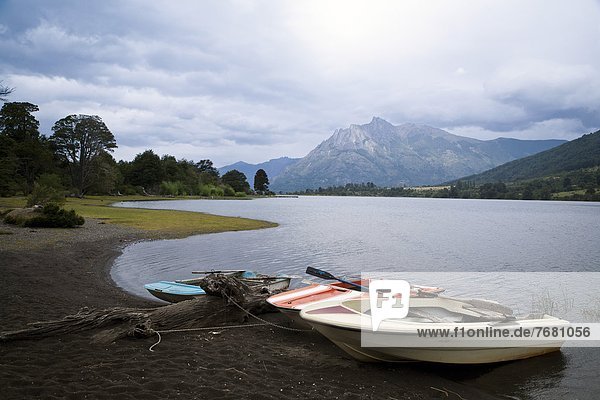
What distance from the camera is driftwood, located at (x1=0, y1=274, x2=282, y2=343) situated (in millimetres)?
9688

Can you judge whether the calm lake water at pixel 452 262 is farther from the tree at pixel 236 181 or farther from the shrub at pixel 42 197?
the tree at pixel 236 181

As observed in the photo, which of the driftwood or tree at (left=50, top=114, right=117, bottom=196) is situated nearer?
the driftwood

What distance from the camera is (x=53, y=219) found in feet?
104

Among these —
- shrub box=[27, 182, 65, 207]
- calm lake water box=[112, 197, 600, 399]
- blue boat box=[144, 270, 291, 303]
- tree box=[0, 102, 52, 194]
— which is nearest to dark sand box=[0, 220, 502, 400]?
blue boat box=[144, 270, 291, 303]

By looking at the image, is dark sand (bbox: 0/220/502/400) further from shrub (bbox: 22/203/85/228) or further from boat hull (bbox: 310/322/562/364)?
shrub (bbox: 22/203/85/228)

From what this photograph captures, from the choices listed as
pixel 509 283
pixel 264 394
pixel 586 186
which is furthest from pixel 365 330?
pixel 586 186

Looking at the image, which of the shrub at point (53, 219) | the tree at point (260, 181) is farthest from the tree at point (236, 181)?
the shrub at point (53, 219)

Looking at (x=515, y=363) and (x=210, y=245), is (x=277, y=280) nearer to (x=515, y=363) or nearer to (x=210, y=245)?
(x=515, y=363)

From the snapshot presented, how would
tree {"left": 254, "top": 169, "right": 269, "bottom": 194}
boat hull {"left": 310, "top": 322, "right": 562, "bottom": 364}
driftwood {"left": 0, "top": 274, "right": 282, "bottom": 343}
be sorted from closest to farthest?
boat hull {"left": 310, "top": 322, "right": 562, "bottom": 364} → driftwood {"left": 0, "top": 274, "right": 282, "bottom": 343} → tree {"left": 254, "top": 169, "right": 269, "bottom": 194}

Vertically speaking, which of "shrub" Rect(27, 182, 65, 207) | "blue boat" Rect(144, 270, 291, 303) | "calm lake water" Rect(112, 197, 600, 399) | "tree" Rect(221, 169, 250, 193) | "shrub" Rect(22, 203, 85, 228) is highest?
"tree" Rect(221, 169, 250, 193)

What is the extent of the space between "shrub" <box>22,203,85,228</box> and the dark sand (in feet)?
65.8

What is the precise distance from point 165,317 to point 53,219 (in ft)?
82.1

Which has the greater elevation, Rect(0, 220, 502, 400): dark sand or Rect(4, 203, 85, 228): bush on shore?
Rect(4, 203, 85, 228): bush on shore

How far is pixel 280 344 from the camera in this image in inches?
420
